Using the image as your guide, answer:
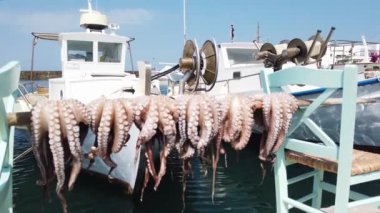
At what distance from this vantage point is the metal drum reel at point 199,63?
20.6 ft

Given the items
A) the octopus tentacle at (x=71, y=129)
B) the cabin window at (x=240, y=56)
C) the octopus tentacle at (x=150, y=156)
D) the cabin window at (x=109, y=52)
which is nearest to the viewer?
the octopus tentacle at (x=71, y=129)

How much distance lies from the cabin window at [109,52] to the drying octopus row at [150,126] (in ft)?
27.7

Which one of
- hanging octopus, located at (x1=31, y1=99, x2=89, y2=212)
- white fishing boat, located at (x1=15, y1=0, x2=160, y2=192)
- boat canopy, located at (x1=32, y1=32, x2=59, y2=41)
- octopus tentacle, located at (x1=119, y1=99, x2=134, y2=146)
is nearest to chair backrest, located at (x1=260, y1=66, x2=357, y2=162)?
octopus tentacle, located at (x1=119, y1=99, x2=134, y2=146)

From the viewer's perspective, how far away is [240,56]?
42.3 ft

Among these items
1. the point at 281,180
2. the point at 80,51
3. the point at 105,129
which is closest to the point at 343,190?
the point at 281,180

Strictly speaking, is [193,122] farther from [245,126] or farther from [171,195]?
[171,195]

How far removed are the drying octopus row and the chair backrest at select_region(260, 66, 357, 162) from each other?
0.22 metres

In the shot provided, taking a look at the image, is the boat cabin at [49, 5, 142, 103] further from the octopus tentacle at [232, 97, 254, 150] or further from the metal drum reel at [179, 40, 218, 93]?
the octopus tentacle at [232, 97, 254, 150]

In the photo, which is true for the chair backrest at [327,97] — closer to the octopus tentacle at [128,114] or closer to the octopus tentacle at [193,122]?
the octopus tentacle at [193,122]

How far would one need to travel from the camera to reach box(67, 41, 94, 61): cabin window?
1029 cm

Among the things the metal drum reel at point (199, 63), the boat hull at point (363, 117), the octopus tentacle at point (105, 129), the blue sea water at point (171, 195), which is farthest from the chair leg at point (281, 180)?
the boat hull at point (363, 117)

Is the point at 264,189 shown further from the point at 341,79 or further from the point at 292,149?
the point at 341,79

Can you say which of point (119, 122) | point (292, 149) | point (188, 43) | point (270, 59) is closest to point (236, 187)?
point (270, 59)

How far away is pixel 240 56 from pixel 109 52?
4880 millimetres
